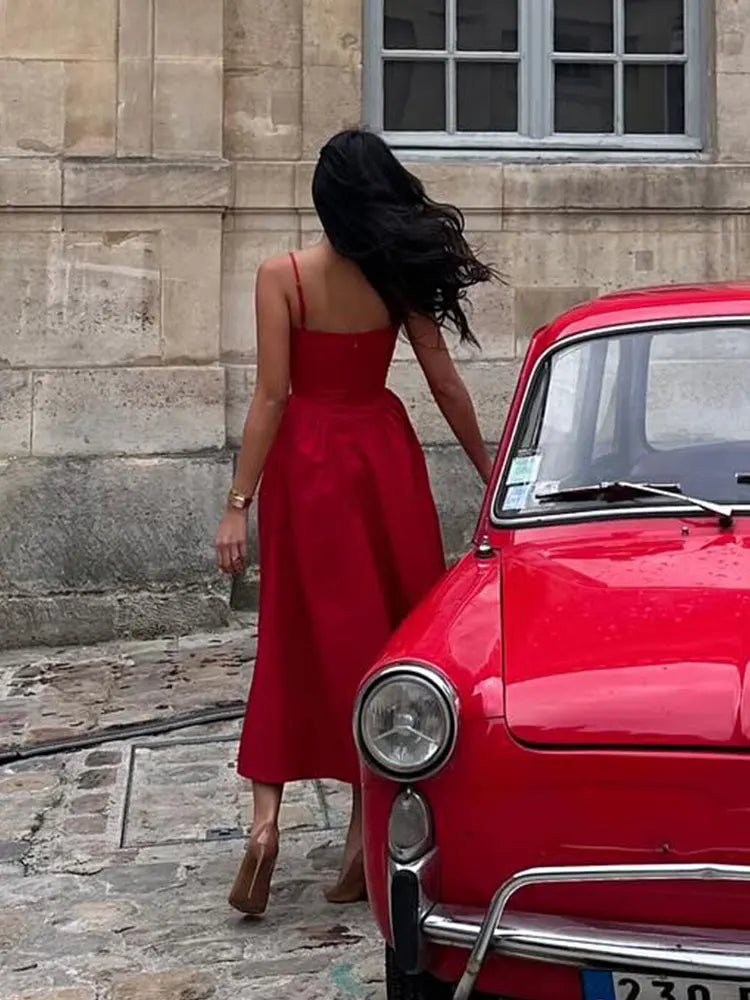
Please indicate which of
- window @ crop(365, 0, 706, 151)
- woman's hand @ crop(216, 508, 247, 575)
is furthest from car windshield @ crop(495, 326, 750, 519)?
window @ crop(365, 0, 706, 151)

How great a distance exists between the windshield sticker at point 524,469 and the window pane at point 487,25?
5483mm

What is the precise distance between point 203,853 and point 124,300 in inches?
159

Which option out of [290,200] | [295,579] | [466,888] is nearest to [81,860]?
[295,579]

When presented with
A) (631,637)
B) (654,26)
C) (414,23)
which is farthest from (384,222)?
(654,26)

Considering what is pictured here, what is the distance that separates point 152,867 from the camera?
4793mm

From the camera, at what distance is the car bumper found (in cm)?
271

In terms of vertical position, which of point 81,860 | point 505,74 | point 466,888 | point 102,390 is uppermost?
point 505,74

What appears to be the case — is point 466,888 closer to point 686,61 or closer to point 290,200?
point 290,200

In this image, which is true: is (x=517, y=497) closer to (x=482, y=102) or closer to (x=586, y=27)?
(x=482, y=102)

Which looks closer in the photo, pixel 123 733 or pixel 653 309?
pixel 653 309

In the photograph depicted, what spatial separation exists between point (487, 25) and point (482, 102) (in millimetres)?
440

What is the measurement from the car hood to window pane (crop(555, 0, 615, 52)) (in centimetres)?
595

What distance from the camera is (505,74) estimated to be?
8.95m

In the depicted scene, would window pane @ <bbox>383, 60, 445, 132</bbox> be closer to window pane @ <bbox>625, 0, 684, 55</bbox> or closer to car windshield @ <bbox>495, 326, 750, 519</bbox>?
window pane @ <bbox>625, 0, 684, 55</bbox>
